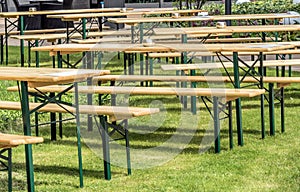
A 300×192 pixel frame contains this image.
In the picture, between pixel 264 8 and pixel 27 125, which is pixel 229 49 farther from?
pixel 264 8

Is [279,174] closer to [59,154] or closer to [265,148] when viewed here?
[265,148]

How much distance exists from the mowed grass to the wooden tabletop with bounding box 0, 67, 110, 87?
0.85 m

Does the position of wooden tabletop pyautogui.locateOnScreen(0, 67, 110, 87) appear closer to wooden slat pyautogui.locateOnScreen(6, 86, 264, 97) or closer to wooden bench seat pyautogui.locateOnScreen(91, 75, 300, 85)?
wooden slat pyautogui.locateOnScreen(6, 86, 264, 97)

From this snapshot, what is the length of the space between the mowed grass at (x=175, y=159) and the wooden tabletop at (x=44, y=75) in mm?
850

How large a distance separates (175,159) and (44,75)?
194cm

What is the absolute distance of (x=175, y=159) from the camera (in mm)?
7348

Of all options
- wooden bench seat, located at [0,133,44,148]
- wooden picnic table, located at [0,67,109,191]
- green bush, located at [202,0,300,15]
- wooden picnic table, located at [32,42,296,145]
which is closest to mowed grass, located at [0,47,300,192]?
wooden picnic table, located at [32,42,296,145]

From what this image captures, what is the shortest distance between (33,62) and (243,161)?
26.2ft

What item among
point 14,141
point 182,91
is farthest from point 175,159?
point 14,141

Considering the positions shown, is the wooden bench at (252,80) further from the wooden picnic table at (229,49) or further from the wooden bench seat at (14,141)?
the wooden bench seat at (14,141)

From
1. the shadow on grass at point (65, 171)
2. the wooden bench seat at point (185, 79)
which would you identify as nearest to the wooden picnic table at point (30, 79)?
the shadow on grass at point (65, 171)

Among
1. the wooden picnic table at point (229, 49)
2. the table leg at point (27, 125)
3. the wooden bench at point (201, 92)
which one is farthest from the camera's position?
the wooden picnic table at point (229, 49)

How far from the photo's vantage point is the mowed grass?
21.2ft

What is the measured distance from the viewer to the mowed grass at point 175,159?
254 inches
